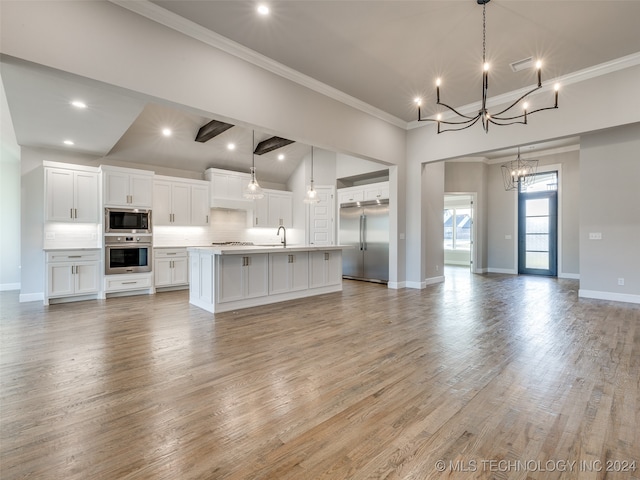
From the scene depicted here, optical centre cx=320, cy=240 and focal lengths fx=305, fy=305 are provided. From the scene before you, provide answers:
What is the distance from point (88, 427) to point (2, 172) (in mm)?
7851

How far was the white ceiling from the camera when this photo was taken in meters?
3.06

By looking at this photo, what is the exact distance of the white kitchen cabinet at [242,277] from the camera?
14.1 ft

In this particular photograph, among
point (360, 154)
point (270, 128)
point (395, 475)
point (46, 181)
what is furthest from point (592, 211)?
point (46, 181)

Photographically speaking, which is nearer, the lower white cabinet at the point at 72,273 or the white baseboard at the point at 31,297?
the lower white cabinet at the point at 72,273

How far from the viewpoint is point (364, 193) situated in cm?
734

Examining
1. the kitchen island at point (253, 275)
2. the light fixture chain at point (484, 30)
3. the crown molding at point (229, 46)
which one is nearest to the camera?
the crown molding at point (229, 46)

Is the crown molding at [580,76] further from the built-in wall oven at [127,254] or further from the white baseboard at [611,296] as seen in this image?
the built-in wall oven at [127,254]

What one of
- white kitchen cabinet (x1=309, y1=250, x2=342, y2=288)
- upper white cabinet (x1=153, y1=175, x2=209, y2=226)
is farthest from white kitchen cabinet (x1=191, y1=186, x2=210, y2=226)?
white kitchen cabinet (x1=309, y1=250, x2=342, y2=288)

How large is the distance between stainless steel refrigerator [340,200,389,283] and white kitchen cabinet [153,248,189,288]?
147 inches

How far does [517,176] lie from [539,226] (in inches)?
59.8

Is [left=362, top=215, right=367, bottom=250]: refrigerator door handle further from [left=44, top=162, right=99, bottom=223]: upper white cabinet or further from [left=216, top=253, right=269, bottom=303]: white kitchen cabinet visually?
[left=44, top=162, right=99, bottom=223]: upper white cabinet

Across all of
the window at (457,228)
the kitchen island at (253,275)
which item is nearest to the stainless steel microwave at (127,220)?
the kitchen island at (253,275)

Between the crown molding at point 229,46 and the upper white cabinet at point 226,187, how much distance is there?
11.6 ft

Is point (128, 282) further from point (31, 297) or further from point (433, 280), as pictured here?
point (433, 280)
